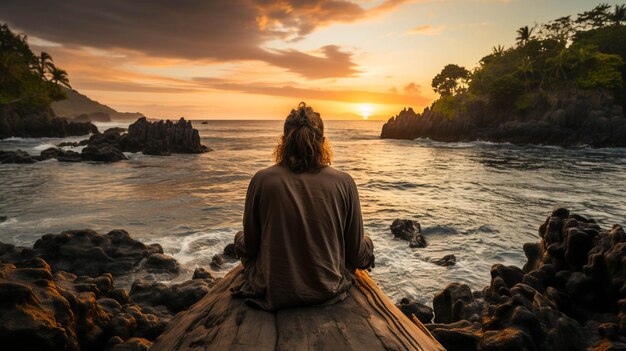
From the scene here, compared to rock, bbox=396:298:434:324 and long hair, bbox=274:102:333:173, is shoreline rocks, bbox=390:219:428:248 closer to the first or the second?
rock, bbox=396:298:434:324

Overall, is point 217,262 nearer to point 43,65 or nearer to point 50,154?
point 50,154

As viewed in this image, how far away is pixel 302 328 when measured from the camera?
248 cm

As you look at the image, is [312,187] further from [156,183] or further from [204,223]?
[156,183]

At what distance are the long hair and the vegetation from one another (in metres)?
71.7

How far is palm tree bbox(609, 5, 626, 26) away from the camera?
6788 centimetres

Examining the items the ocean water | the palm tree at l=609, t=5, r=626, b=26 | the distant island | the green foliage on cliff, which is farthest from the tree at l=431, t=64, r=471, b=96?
the green foliage on cliff

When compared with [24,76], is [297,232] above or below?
below

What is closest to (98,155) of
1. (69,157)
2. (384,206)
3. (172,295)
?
(69,157)

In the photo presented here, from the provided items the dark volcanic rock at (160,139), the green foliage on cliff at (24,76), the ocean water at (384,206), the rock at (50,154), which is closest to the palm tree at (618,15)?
the ocean water at (384,206)

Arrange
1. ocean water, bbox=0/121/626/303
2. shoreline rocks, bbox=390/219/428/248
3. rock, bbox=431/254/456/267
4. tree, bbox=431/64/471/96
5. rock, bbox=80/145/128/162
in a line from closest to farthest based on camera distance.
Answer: rock, bbox=431/254/456/267 < ocean water, bbox=0/121/626/303 < shoreline rocks, bbox=390/219/428/248 < rock, bbox=80/145/128/162 < tree, bbox=431/64/471/96

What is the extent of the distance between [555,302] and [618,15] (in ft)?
305

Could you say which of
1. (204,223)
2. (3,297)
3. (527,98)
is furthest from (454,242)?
(527,98)

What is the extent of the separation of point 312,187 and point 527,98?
240 ft

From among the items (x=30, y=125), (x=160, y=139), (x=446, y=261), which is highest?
(x=30, y=125)
